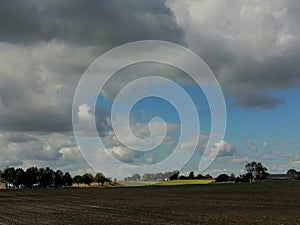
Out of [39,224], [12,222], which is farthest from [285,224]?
[12,222]

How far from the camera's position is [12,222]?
41.2 metres

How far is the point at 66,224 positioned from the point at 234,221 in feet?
39.1

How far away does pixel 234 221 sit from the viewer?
1507 inches

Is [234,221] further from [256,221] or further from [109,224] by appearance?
[109,224]

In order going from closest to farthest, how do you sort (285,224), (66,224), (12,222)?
1. (285,224)
2. (66,224)
3. (12,222)

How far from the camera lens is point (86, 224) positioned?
3738 cm

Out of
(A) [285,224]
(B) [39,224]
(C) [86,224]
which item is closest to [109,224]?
(C) [86,224]

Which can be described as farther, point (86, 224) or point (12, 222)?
point (12, 222)

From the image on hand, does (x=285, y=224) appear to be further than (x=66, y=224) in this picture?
No

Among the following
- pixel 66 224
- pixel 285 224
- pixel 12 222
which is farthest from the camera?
pixel 12 222

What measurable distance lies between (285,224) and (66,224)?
14988mm

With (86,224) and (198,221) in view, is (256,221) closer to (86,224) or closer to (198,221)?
(198,221)

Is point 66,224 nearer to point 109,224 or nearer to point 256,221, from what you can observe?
point 109,224

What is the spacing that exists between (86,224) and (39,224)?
3950 mm
